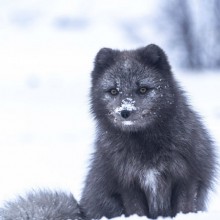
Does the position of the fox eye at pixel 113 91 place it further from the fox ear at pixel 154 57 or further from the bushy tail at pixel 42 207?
the bushy tail at pixel 42 207

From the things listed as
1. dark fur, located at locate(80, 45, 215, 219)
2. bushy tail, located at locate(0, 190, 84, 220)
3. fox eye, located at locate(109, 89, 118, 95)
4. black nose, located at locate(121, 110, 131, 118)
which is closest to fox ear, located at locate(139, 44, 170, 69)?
dark fur, located at locate(80, 45, 215, 219)

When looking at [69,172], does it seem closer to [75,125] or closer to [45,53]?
[75,125]

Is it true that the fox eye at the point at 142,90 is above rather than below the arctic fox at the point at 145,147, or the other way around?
above

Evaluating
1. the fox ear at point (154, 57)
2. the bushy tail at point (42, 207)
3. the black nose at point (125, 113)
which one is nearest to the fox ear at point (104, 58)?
the fox ear at point (154, 57)

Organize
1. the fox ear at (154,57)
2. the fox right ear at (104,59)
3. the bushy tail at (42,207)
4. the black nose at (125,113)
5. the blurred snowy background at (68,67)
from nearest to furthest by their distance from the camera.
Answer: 1. the black nose at (125,113)
2. the bushy tail at (42,207)
3. the fox ear at (154,57)
4. the fox right ear at (104,59)
5. the blurred snowy background at (68,67)

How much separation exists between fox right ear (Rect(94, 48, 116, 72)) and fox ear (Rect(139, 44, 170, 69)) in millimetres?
284

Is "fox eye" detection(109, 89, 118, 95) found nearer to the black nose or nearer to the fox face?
the fox face

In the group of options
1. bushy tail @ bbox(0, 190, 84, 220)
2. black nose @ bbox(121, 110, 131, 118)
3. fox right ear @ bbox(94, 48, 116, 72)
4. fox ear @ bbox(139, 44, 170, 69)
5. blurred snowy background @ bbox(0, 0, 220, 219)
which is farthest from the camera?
blurred snowy background @ bbox(0, 0, 220, 219)

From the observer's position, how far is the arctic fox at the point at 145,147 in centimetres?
577

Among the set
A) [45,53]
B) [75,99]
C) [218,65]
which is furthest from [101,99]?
[45,53]

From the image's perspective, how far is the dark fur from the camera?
227 inches

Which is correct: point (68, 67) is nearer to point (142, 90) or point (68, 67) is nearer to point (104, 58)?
point (104, 58)

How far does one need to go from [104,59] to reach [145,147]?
968mm

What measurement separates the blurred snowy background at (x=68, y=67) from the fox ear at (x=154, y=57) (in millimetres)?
640
